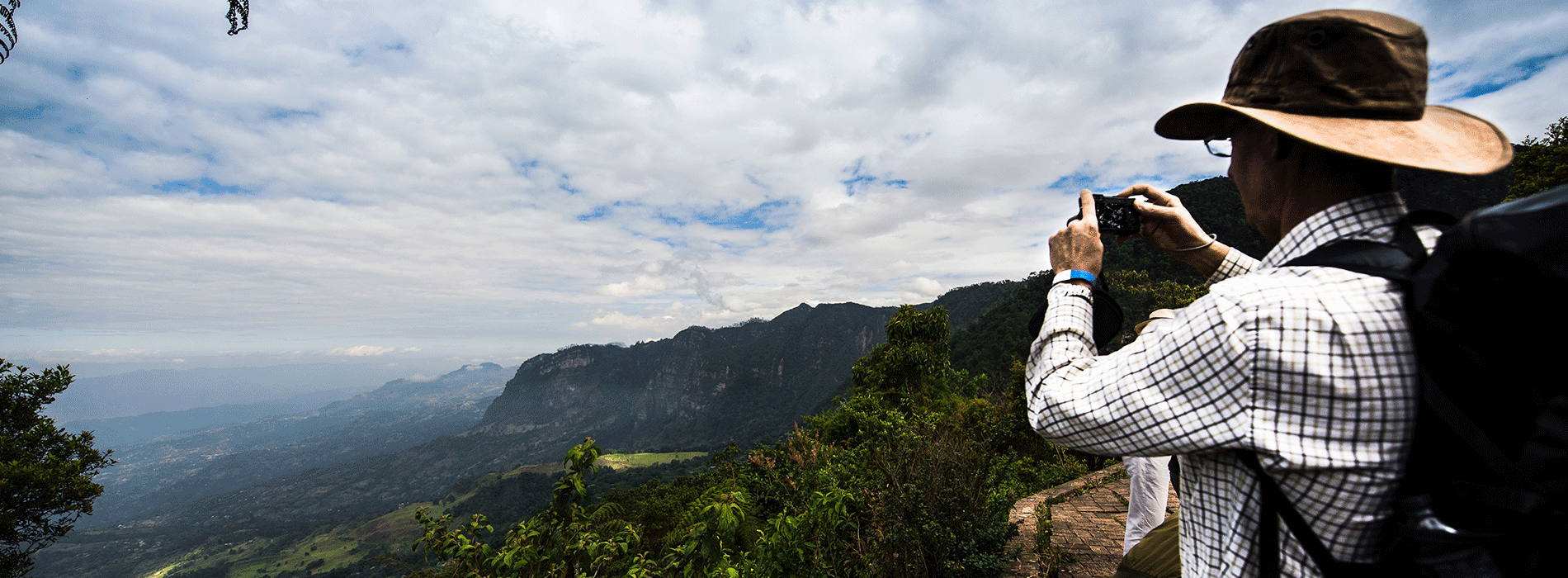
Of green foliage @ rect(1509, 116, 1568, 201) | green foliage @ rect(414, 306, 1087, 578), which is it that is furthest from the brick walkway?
green foliage @ rect(1509, 116, 1568, 201)

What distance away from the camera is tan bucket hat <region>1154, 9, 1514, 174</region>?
0.97m

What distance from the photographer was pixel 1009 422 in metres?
11.6

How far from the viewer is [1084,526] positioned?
17.7 ft

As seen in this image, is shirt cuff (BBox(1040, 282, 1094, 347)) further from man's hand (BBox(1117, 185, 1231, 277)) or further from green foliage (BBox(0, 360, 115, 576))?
green foliage (BBox(0, 360, 115, 576))

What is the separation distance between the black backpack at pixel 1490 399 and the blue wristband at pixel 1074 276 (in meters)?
0.54

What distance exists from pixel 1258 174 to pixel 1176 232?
54cm

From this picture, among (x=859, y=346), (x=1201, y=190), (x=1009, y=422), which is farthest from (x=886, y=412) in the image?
(x=859, y=346)

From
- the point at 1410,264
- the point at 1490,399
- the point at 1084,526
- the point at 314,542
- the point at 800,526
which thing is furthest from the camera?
the point at 314,542

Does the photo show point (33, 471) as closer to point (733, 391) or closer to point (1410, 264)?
point (1410, 264)

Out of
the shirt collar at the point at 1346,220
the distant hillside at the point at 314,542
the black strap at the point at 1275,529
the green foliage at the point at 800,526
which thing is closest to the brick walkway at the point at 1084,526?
the green foliage at the point at 800,526

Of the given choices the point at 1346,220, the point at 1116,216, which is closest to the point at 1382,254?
the point at 1346,220

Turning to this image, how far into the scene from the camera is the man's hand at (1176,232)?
1674 millimetres

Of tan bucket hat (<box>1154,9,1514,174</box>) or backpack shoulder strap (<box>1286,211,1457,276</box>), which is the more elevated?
tan bucket hat (<box>1154,9,1514,174</box>)

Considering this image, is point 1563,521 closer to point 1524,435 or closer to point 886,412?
point 1524,435
